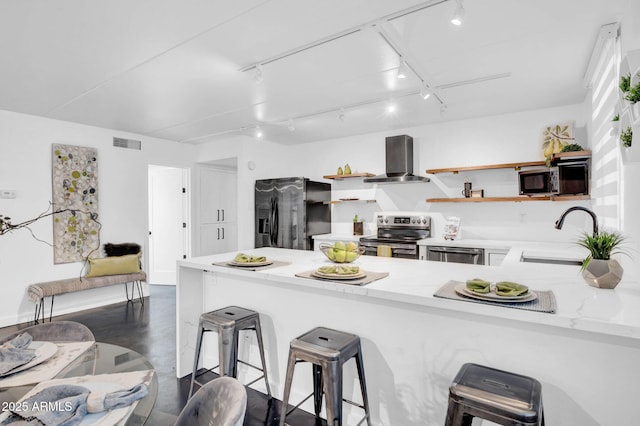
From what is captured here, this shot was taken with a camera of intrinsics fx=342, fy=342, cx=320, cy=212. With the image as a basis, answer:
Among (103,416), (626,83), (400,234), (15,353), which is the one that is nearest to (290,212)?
(400,234)

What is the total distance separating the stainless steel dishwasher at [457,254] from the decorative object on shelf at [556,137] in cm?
125

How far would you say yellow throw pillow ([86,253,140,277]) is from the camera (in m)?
4.68

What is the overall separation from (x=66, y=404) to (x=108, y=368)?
1.32 ft

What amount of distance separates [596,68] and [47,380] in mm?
4123

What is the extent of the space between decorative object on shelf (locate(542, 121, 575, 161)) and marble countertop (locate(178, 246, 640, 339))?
5.19 ft

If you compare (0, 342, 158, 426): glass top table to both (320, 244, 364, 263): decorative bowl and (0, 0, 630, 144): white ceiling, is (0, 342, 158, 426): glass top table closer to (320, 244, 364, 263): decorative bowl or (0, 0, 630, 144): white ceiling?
(320, 244, 364, 263): decorative bowl

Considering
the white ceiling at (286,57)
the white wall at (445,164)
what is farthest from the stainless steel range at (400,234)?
the white ceiling at (286,57)

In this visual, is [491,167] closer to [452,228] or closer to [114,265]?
[452,228]

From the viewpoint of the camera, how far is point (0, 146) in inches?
159

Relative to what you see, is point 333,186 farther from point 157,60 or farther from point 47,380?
Answer: point 47,380

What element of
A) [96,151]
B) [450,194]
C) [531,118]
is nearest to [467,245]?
[450,194]

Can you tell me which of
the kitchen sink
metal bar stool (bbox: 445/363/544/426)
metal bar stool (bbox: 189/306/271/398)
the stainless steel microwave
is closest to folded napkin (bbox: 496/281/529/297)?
metal bar stool (bbox: 445/363/544/426)

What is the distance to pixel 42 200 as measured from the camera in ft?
14.3

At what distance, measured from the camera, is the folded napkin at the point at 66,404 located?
961mm
